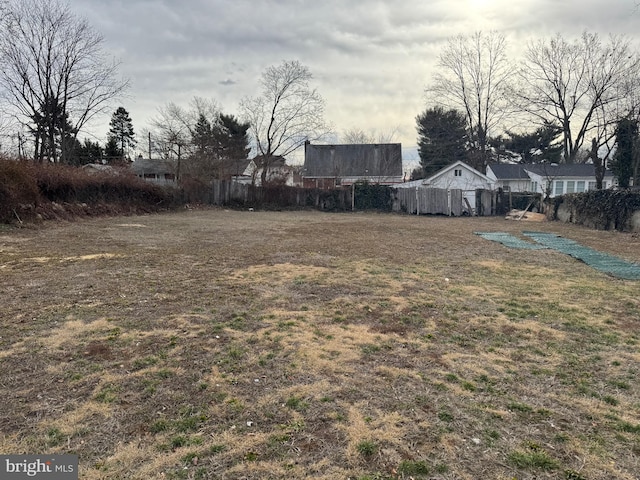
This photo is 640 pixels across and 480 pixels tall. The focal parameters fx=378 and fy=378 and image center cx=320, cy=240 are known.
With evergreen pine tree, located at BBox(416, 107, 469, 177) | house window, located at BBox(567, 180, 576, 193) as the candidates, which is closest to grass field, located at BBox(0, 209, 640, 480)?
house window, located at BBox(567, 180, 576, 193)

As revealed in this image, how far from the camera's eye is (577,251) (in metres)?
8.45

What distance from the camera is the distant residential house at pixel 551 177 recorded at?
30.3m

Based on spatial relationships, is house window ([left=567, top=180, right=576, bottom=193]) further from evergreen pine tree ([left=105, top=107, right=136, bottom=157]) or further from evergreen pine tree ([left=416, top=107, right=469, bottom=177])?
evergreen pine tree ([left=105, top=107, right=136, bottom=157])

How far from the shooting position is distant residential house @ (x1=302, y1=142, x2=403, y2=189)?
34688mm

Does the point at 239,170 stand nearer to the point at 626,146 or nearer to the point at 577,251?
the point at 626,146

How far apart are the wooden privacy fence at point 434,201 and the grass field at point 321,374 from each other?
1568cm

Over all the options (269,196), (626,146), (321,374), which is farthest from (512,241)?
(269,196)

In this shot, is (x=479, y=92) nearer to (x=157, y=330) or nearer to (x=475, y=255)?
(x=475, y=255)

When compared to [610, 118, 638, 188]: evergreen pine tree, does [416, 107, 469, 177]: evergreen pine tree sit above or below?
above

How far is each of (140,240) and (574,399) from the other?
9129 millimetres

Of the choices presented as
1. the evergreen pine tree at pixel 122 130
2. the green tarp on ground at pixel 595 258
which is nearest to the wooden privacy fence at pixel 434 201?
the green tarp on ground at pixel 595 258

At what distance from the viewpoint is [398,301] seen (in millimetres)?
4445

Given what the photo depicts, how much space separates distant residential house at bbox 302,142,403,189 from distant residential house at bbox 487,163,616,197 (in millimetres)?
8579

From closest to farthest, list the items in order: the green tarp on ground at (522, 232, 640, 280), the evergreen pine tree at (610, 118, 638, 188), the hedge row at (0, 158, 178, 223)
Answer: the green tarp on ground at (522, 232, 640, 280), the hedge row at (0, 158, 178, 223), the evergreen pine tree at (610, 118, 638, 188)
